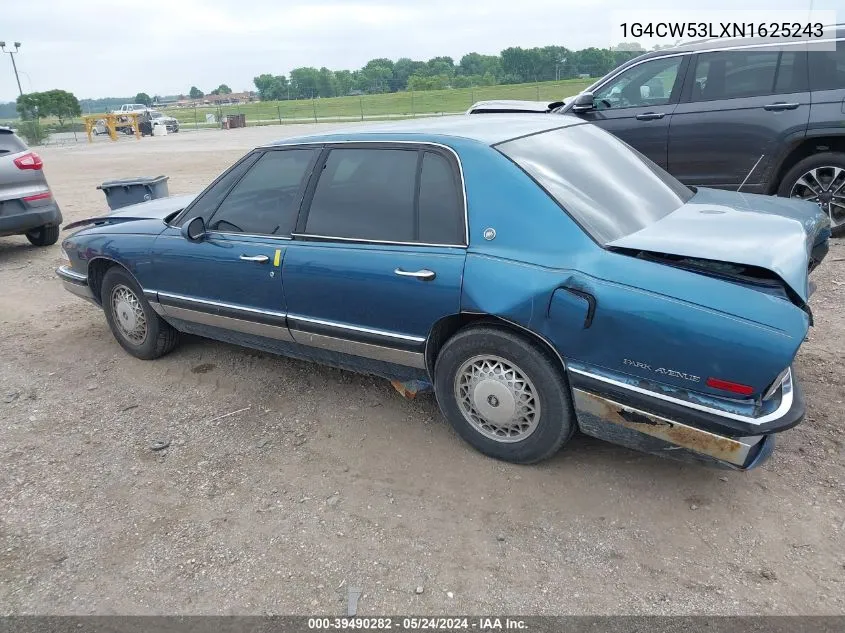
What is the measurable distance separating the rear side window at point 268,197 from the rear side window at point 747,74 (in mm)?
4832

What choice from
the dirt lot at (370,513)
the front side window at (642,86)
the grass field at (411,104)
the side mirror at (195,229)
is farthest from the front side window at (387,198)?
the grass field at (411,104)

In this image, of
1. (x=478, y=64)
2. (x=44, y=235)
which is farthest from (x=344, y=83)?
(x=44, y=235)

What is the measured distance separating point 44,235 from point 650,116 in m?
7.91

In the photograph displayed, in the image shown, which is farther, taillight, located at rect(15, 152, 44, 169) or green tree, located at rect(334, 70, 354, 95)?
green tree, located at rect(334, 70, 354, 95)

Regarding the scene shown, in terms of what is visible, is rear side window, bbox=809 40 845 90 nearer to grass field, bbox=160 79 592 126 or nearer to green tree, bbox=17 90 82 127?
grass field, bbox=160 79 592 126

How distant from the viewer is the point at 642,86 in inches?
277

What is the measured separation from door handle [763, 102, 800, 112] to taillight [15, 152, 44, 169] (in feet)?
26.9

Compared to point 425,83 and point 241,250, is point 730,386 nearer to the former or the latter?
point 241,250

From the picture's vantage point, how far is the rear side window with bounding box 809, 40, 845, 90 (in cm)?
604

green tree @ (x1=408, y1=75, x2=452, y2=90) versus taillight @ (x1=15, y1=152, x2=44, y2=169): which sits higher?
green tree @ (x1=408, y1=75, x2=452, y2=90)

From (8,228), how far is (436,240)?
6934mm

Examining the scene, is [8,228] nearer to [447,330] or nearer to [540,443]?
[447,330]

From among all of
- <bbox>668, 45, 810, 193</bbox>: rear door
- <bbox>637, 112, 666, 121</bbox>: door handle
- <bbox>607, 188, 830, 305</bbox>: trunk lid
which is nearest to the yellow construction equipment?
<bbox>637, 112, 666, 121</bbox>: door handle

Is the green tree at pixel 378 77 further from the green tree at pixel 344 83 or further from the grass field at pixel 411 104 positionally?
the grass field at pixel 411 104
